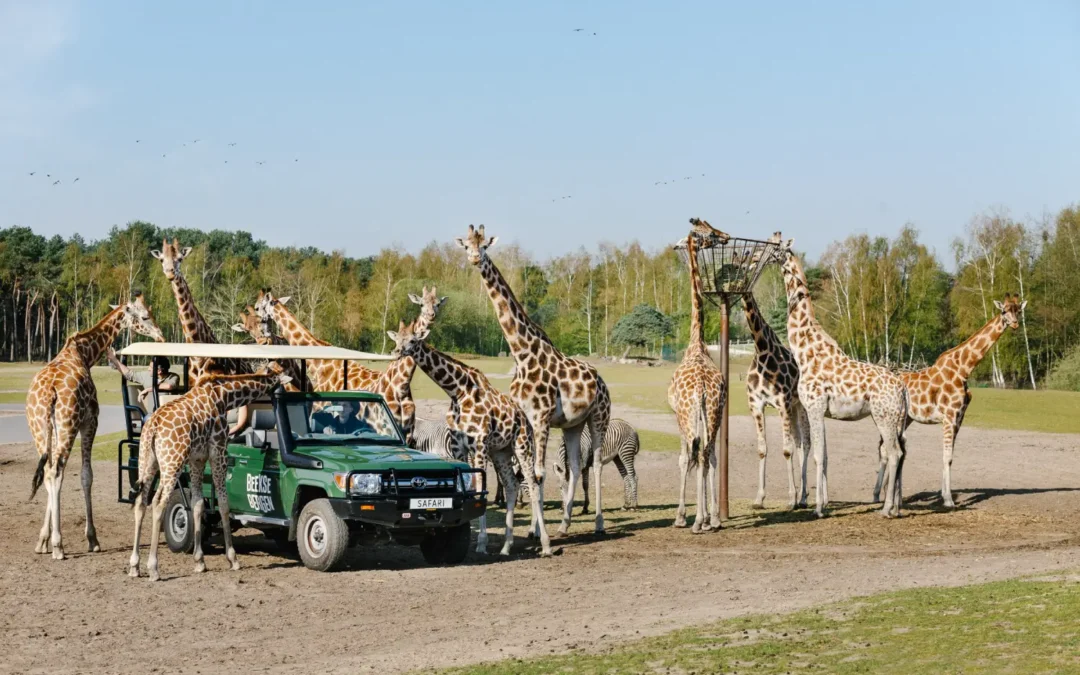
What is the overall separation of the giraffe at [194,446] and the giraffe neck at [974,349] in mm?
11954

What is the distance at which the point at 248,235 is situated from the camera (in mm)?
136875

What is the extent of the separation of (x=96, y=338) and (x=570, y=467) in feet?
22.9

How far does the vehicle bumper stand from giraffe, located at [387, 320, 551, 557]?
62.8 inches

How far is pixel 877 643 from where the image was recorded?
9391 mm

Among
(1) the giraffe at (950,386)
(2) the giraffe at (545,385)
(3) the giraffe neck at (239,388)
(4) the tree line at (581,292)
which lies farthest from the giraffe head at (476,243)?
(4) the tree line at (581,292)

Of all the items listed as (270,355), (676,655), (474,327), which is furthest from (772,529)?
(474,327)

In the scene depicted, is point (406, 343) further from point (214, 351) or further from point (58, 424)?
point (58, 424)

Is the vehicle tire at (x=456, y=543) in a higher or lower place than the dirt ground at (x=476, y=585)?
higher

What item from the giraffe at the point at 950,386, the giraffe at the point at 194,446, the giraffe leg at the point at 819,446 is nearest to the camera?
the giraffe at the point at 194,446

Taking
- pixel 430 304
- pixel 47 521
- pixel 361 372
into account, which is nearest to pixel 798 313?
pixel 430 304

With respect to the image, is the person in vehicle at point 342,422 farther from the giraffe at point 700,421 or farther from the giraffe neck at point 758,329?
the giraffe neck at point 758,329

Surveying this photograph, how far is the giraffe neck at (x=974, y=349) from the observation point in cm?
2131

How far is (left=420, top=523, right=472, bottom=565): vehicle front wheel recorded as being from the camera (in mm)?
15117

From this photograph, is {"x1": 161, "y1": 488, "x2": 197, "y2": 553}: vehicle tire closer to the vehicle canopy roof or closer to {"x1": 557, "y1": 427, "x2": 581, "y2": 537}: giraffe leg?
the vehicle canopy roof
